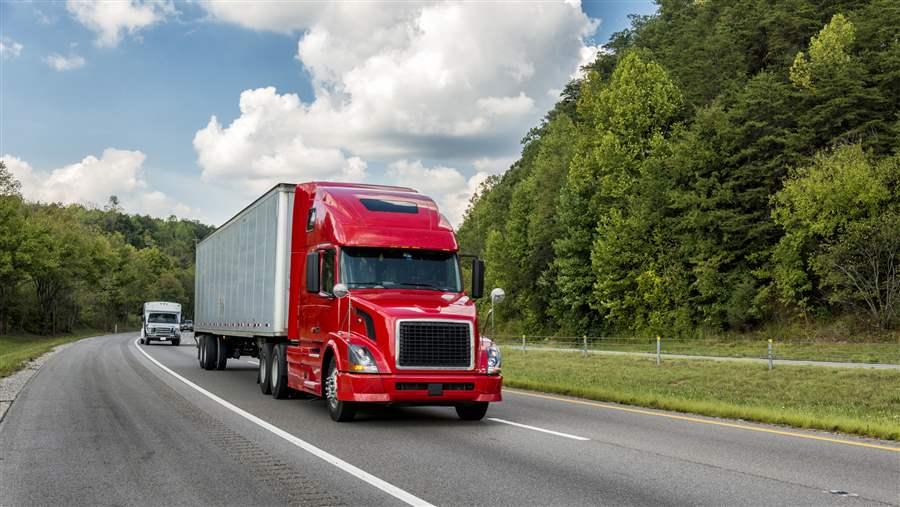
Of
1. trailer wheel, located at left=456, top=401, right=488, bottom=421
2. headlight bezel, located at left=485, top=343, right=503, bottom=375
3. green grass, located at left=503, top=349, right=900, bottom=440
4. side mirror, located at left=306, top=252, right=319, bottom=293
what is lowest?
green grass, located at left=503, top=349, right=900, bottom=440

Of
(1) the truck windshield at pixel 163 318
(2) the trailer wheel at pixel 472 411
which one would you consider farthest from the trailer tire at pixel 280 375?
(1) the truck windshield at pixel 163 318

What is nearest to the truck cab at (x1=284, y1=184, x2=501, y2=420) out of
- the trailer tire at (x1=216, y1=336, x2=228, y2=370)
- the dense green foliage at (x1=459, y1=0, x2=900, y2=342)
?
the trailer tire at (x1=216, y1=336, x2=228, y2=370)

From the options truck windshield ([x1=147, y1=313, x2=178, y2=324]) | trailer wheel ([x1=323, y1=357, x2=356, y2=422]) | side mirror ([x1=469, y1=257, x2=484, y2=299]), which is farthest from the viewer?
truck windshield ([x1=147, y1=313, x2=178, y2=324])

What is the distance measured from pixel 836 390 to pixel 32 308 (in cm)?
8703

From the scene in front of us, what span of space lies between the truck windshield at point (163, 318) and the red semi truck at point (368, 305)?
38235 mm

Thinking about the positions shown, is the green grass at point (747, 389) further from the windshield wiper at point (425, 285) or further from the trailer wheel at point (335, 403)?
the trailer wheel at point (335, 403)

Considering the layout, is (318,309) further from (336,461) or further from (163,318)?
(163,318)

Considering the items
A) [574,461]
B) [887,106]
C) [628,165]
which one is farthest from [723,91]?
[574,461]

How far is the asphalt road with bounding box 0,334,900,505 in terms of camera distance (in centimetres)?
727

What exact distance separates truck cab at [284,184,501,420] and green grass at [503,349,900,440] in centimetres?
490

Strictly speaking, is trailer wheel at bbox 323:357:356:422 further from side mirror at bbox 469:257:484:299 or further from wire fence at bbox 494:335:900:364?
wire fence at bbox 494:335:900:364

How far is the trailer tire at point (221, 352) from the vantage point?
25.4 m

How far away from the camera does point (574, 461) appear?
9047mm

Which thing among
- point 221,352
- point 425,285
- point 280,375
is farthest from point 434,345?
point 221,352
